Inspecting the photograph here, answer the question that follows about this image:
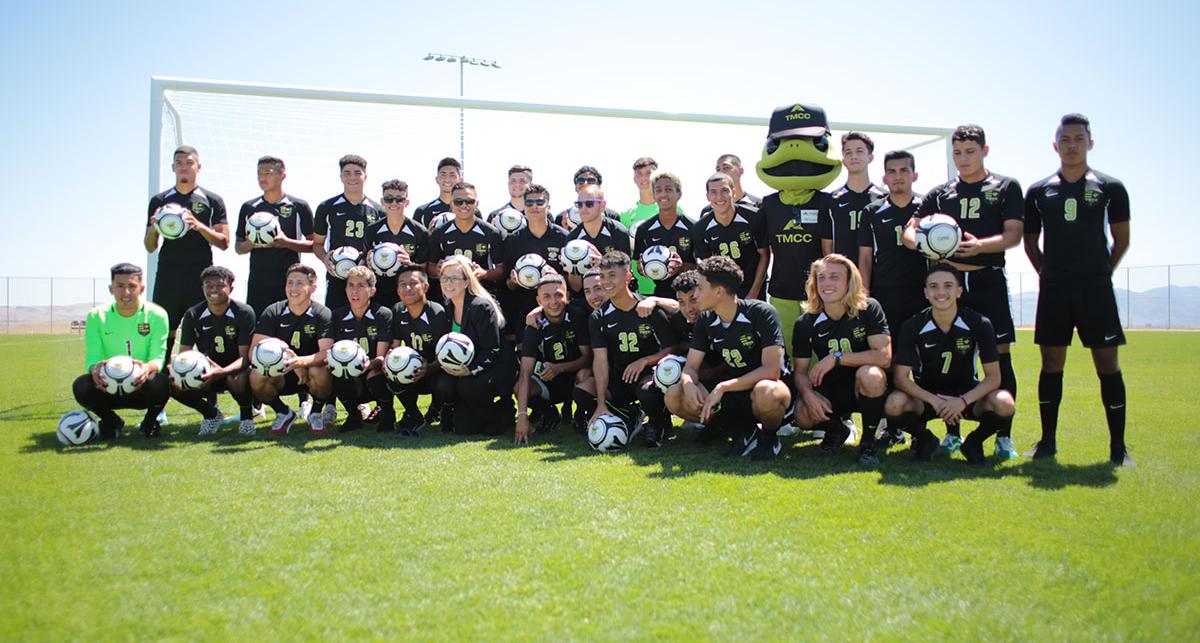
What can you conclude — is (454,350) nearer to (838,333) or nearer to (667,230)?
(667,230)

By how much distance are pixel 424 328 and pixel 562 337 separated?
1.06m

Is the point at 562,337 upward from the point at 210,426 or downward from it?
upward

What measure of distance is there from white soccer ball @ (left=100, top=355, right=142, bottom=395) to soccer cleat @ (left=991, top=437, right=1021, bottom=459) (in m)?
5.61

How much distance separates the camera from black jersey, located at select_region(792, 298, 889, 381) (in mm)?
4777

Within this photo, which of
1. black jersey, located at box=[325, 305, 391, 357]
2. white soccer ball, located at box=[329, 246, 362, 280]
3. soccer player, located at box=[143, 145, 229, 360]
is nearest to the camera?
black jersey, located at box=[325, 305, 391, 357]

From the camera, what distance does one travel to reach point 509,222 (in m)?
6.68

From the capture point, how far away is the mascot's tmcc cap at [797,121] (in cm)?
595

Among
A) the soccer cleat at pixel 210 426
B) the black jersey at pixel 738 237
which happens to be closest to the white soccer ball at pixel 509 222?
the black jersey at pixel 738 237

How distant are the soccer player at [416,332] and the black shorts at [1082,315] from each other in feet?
13.4

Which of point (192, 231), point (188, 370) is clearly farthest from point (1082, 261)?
point (192, 231)

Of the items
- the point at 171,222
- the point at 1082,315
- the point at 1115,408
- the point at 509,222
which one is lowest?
the point at 1115,408

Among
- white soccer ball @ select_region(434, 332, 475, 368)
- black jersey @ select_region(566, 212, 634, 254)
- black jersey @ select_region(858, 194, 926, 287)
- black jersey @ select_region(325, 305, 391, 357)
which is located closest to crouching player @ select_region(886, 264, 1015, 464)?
black jersey @ select_region(858, 194, 926, 287)

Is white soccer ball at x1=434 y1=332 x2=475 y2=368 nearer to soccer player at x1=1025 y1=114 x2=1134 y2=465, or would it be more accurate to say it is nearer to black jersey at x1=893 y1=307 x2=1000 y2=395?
black jersey at x1=893 y1=307 x2=1000 y2=395

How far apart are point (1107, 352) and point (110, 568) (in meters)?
5.14
